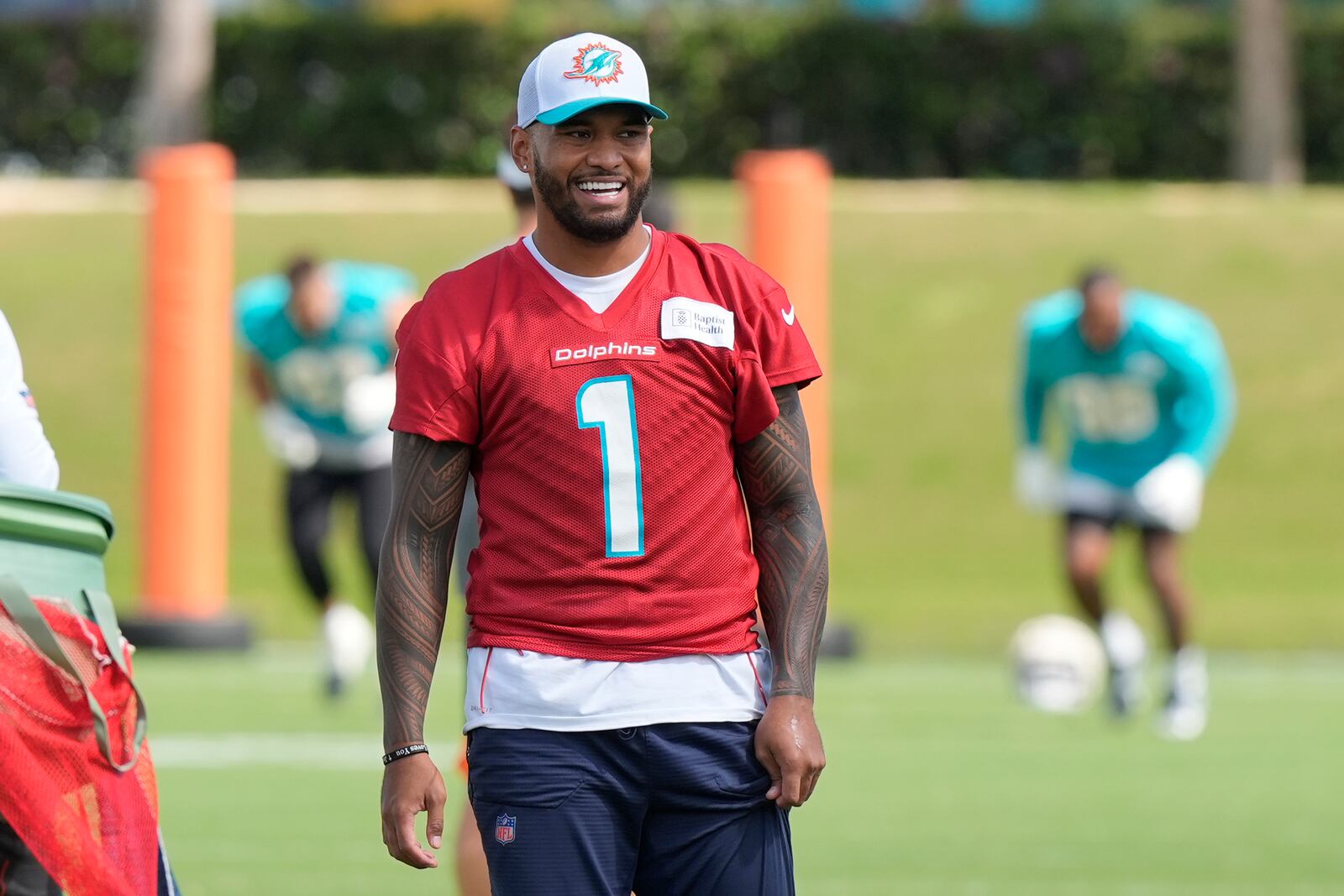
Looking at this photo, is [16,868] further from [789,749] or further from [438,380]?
[789,749]

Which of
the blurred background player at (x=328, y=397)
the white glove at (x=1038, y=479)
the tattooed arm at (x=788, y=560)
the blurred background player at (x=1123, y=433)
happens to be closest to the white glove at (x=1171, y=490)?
the blurred background player at (x=1123, y=433)

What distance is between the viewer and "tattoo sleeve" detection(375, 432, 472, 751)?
13.0ft

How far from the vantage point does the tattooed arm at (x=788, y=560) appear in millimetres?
3924

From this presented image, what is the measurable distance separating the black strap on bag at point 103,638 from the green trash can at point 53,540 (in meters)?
0.03

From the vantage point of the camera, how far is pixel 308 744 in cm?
1042

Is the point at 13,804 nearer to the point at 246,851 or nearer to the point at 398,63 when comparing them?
the point at 246,851

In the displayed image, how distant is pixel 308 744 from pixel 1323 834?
4344 mm

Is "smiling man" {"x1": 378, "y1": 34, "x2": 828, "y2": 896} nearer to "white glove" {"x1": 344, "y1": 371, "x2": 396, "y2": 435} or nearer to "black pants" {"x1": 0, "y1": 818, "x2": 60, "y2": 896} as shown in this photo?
"black pants" {"x1": 0, "y1": 818, "x2": 60, "y2": 896}

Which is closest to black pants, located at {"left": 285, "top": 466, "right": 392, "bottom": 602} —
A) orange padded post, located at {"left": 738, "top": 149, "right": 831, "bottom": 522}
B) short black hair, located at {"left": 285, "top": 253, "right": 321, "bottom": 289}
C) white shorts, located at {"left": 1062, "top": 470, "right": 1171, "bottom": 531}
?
short black hair, located at {"left": 285, "top": 253, "right": 321, "bottom": 289}

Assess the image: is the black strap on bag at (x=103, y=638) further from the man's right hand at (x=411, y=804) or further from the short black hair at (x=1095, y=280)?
the short black hair at (x=1095, y=280)

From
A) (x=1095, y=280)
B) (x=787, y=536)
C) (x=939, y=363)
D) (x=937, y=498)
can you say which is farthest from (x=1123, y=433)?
(x=787, y=536)

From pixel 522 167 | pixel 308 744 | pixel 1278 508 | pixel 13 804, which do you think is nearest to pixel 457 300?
pixel 522 167

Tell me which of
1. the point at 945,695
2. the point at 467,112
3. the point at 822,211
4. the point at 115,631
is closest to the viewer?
the point at 115,631

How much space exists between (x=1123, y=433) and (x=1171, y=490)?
514mm
